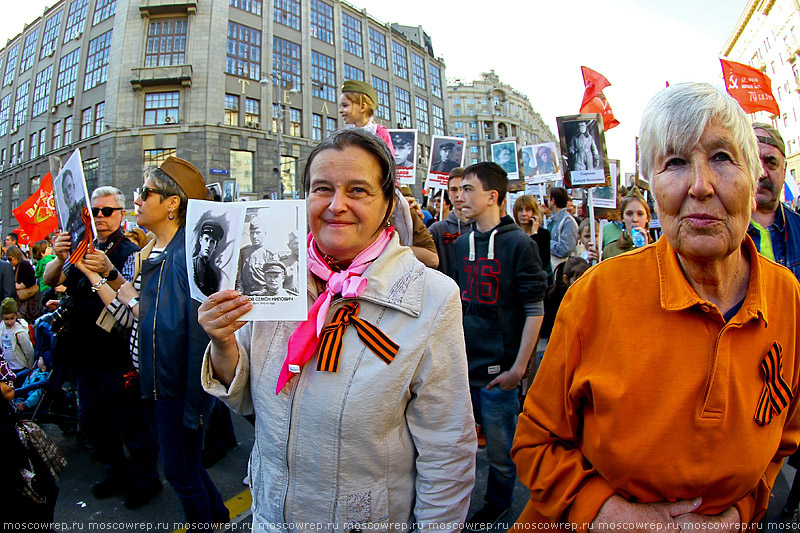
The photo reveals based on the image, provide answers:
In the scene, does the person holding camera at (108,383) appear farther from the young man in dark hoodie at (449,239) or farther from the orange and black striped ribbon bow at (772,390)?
the orange and black striped ribbon bow at (772,390)

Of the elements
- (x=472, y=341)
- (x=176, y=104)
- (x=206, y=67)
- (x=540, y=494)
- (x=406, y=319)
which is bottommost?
(x=540, y=494)

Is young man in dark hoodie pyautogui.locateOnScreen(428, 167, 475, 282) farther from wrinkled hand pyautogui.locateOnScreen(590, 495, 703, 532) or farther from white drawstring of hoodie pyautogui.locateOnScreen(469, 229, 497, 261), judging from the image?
wrinkled hand pyautogui.locateOnScreen(590, 495, 703, 532)

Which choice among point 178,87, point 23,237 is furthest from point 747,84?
point 178,87

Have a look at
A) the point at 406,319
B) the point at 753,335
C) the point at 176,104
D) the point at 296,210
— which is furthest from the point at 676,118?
the point at 176,104

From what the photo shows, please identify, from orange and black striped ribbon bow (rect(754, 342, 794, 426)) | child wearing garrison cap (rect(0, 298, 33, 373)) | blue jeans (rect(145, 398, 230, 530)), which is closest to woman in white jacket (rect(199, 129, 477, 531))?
orange and black striped ribbon bow (rect(754, 342, 794, 426))

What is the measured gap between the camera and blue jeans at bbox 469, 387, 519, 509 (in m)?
2.93

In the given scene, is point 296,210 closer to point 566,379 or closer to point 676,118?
point 566,379

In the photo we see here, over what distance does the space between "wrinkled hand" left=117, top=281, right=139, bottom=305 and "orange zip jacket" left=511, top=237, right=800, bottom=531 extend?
2.84 m

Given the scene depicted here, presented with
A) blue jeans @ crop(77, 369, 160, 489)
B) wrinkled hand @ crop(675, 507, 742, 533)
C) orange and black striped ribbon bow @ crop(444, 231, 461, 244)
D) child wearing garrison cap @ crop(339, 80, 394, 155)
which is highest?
child wearing garrison cap @ crop(339, 80, 394, 155)

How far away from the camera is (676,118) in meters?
1.26

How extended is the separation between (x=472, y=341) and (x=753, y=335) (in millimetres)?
1940

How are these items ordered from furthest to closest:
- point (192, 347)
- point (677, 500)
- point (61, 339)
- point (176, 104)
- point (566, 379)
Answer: point (176, 104), point (61, 339), point (192, 347), point (566, 379), point (677, 500)

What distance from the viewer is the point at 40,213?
19.0 feet

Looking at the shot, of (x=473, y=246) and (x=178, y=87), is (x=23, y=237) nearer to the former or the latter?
(x=473, y=246)
